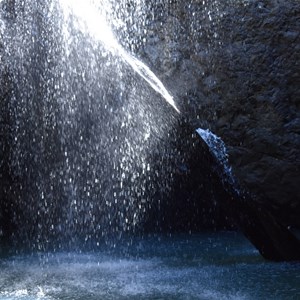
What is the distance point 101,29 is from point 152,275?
88.5 inches

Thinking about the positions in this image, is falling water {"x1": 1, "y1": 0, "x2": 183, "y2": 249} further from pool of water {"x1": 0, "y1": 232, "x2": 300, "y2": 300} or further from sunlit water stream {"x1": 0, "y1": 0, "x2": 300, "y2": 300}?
pool of water {"x1": 0, "y1": 232, "x2": 300, "y2": 300}

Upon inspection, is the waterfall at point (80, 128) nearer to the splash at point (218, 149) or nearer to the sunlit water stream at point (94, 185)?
the sunlit water stream at point (94, 185)

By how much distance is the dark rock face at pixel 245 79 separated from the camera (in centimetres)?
468

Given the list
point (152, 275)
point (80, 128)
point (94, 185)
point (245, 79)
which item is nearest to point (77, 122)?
point (80, 128)

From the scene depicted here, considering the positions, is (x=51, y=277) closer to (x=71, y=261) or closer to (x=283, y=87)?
(x=71, y=261)

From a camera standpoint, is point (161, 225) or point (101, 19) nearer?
point (101, 19)

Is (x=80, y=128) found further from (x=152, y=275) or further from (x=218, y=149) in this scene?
(x=152, y=275)

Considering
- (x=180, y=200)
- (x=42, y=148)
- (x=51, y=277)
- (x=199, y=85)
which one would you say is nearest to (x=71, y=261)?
(x=51, y=277)

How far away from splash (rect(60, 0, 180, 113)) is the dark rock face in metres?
0.16

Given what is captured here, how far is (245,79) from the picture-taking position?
473 centimetres

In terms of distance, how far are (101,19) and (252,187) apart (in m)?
1.77

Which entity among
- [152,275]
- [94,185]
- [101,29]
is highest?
[101,29]

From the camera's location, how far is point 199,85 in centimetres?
485

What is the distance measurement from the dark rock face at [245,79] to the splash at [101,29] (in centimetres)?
16
